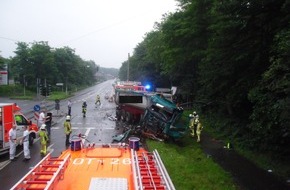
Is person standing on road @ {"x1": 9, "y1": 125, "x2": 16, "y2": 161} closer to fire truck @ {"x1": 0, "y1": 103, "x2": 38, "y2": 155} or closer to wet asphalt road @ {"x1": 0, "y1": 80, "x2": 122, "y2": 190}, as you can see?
wet asphalt road @ {"x1": 0, "y1": 80, "x2": 122, "y2": 190}

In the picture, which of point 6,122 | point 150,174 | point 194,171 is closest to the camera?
point 150,174

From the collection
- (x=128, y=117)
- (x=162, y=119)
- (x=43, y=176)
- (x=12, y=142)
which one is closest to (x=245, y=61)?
(x=162, y=119)

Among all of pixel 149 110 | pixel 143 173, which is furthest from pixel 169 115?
pixel 143 173

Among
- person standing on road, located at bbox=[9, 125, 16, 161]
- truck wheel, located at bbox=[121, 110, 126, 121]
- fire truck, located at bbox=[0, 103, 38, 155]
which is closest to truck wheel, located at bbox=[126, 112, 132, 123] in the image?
truck wheel, located at bbox=[121, 110, 126, 121]

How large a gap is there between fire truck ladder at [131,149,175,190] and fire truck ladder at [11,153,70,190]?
1236 mm

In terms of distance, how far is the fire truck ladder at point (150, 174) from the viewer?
5.27m

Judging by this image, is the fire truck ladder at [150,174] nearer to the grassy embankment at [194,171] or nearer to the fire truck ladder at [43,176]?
the fire truck ladder at [43,176]

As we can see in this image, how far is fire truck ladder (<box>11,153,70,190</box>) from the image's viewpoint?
504 cm

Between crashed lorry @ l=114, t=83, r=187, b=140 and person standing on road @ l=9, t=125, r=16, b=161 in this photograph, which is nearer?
person standing on road @ l=9, t=125, r=16, b=161

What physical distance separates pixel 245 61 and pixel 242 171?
620 cm

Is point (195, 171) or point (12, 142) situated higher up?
point (12, 142)

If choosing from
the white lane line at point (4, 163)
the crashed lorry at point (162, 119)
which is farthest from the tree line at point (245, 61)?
the white lane line at point (4, 163)

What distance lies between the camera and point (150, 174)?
605 centimetres

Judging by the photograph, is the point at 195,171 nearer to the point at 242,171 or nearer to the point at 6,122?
the point at 242,171
